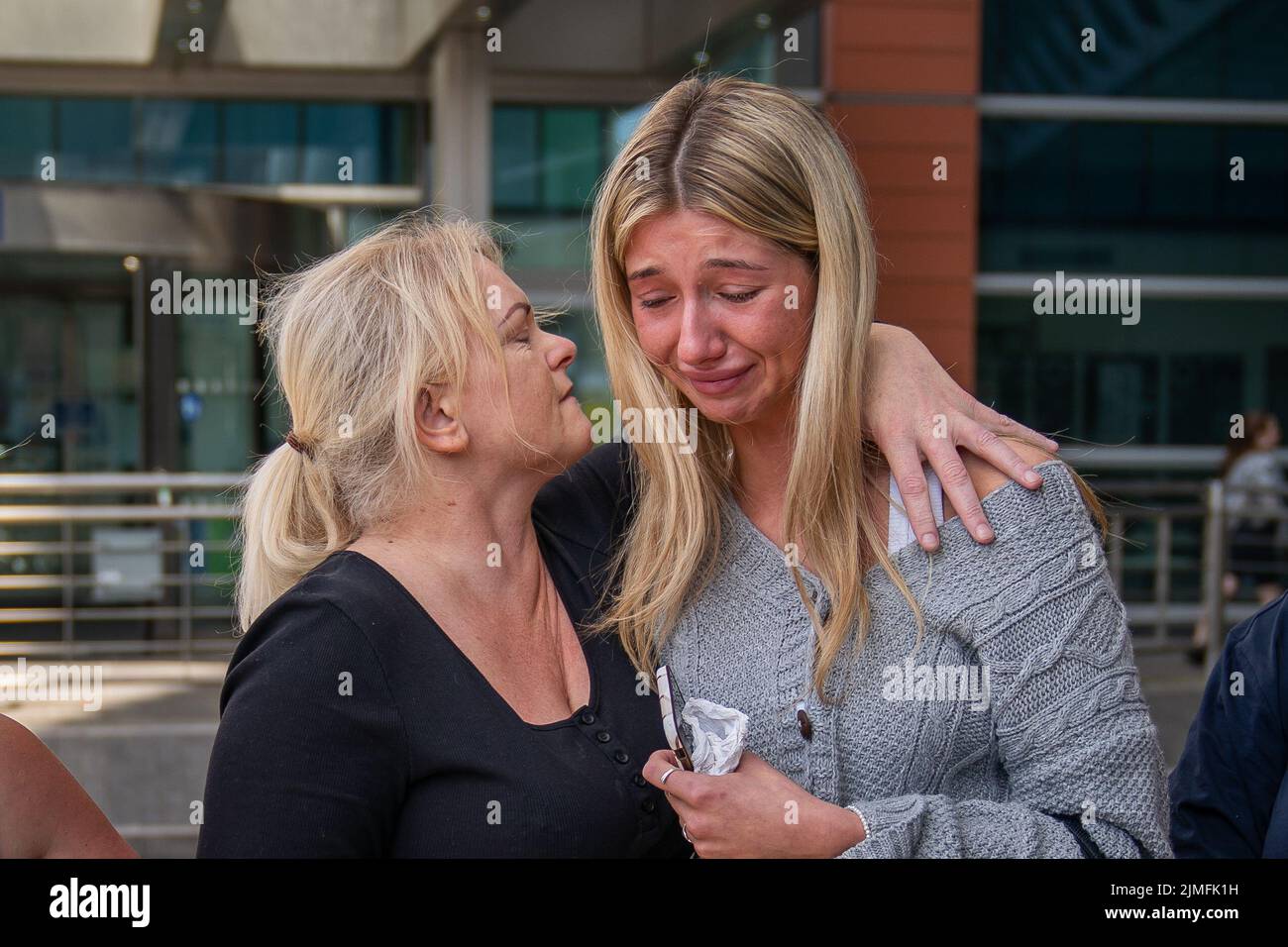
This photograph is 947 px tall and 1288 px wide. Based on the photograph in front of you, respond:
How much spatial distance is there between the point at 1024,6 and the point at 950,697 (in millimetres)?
6739

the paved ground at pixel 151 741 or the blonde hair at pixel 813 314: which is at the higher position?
the blonde hair at pixel 813 314

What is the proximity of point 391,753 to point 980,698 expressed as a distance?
72cm

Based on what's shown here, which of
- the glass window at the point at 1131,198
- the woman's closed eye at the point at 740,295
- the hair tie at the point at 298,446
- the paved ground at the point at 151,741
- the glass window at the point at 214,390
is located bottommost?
the paved ground at the point at 151,741

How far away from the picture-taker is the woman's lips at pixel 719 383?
166cm

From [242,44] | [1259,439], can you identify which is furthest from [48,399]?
[1259,439]

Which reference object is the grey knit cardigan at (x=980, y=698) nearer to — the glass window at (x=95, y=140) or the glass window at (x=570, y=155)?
the glass window at (x=570, y=155)

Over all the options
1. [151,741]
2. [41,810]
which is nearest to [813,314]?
[41,810]

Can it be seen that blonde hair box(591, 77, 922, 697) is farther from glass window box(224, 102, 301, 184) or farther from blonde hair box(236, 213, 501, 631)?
glass window box(224, 102, 301, 184)

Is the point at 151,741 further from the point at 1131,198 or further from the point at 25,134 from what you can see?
the point at 1131,198

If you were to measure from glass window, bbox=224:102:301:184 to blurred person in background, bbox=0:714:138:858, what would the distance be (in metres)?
6.14

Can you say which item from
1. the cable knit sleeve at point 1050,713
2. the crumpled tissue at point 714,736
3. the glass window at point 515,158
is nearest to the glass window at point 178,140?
the glass window at point 515,158

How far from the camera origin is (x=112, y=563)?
6.73 m

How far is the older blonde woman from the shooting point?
1.49 meters

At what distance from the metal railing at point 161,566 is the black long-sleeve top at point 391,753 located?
4.39 m
